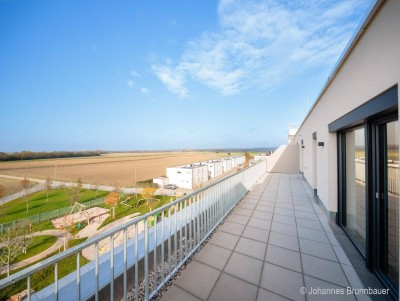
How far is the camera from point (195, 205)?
9.28 feet

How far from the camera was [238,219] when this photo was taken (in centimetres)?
389

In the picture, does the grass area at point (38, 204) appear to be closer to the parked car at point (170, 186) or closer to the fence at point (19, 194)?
the fence at point (19, 194)

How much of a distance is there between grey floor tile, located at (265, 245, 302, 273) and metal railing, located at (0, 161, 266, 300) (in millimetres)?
1055

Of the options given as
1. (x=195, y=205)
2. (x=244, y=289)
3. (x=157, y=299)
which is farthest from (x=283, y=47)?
(x=157, y=299)

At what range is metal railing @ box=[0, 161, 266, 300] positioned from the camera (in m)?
1.25

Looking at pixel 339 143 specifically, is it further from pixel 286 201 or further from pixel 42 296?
pixel 42 296

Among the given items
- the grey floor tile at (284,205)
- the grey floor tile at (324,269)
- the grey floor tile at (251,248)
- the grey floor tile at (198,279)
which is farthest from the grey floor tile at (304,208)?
the grey floor tile at (198,279)

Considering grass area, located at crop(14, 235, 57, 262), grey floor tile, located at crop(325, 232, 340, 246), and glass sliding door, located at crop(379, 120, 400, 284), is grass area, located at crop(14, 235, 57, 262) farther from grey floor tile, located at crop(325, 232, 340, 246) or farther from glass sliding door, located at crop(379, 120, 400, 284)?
glass sliding door, located at crop(379, 120, 400, 284)

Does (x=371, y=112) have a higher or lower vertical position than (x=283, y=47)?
lower

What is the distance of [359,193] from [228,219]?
2.50 m

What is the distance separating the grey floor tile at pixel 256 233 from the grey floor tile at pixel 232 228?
99 mm

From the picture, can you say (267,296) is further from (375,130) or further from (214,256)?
(375,130)

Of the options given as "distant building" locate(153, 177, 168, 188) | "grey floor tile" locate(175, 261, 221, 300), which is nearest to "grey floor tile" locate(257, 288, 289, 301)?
"grey floor tile" locate(175, 261, 221, 300)

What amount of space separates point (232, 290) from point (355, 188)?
3013 millimetres
